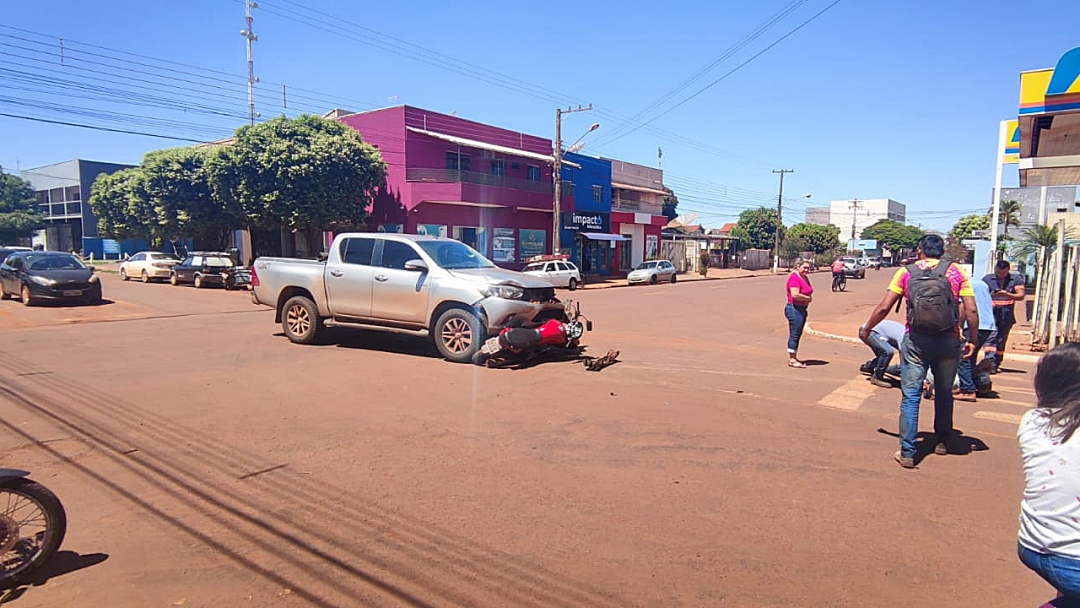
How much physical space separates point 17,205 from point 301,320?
62.1m

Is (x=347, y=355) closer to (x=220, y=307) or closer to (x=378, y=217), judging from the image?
(x=220, y=307)

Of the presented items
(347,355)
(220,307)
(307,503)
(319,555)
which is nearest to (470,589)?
(319,555)

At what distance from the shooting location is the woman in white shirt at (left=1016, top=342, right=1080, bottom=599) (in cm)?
228

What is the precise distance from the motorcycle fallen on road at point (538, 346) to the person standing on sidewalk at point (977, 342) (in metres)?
4.33

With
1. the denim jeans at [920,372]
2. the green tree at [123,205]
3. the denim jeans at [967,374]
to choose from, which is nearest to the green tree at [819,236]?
the green tree at [123,205]

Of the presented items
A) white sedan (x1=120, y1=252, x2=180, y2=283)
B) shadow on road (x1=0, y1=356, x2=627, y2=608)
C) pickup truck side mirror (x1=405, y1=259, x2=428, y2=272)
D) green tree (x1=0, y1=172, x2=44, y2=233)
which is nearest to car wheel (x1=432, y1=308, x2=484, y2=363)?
pickup truck side mirror (x1=405, y1=259, x2=428, y2=272)

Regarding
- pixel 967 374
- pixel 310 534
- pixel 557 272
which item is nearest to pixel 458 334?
pixel 310 534

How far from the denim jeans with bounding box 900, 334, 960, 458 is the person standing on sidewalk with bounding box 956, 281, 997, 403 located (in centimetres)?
238

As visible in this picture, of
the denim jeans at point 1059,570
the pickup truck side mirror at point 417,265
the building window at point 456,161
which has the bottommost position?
the denim jeans at point 1059,570

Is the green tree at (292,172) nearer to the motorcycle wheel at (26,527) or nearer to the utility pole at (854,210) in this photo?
the motorcycle wheel at (26,527)

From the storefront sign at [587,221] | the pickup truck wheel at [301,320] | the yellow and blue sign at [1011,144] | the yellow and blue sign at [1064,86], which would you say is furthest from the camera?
the storefront sign at [587,221]

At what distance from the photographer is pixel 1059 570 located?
230 cm

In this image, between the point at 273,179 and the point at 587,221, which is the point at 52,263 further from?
the point at 587,221

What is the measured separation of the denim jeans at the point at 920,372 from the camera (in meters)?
→ 5.11
